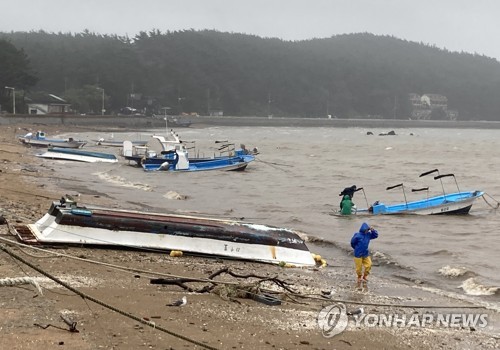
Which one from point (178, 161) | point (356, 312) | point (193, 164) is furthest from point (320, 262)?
point (193, 164)

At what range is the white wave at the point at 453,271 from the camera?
45.0 feet

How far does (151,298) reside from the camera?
8547 millimetres

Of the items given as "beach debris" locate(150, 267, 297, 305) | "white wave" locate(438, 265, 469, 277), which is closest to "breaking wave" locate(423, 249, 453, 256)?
"white wave" locate(438, 265, 469, 277)

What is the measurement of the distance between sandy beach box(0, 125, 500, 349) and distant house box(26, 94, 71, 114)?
105255mm

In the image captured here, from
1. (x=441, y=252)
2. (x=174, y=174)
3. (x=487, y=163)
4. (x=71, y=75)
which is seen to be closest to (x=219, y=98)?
(x=71, y=75)

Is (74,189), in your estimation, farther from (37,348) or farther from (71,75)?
(71,75)

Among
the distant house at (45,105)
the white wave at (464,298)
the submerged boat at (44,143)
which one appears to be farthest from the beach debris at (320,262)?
the distant house at (45,105)

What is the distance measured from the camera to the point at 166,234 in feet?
41.7

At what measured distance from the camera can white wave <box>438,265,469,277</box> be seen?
13719mm

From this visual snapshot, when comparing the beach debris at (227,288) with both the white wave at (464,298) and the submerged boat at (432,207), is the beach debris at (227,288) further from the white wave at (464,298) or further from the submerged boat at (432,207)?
the submerged boat at (432,207)

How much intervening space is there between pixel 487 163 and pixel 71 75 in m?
125

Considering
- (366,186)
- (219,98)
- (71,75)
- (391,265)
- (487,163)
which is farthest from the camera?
(219,98)

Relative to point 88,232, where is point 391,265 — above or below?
below

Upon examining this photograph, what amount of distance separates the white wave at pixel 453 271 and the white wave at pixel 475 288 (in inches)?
26.9
